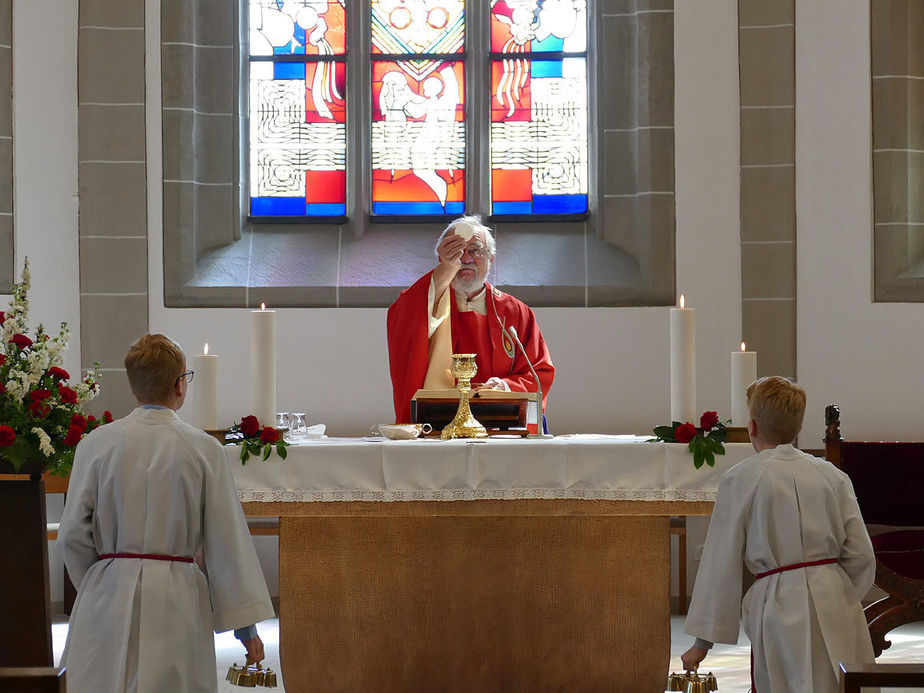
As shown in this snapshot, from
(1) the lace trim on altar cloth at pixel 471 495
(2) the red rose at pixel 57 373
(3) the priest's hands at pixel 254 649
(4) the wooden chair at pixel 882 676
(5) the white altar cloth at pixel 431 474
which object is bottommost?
(3) the priest's hands at pixel 254 649

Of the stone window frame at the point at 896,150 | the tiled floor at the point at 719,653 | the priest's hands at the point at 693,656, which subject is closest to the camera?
the priest's hands at the point at 693,656

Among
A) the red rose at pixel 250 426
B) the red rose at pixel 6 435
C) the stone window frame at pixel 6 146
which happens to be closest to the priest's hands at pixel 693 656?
the red rose at pixel 250 426

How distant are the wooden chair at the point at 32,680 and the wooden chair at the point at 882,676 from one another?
1321 mm

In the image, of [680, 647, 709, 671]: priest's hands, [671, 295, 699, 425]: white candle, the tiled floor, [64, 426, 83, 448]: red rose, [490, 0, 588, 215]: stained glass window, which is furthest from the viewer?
[490, 0, 588, 215]: stained glass window

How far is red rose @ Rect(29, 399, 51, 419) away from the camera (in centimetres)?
400

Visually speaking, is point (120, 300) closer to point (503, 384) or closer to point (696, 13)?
point (503, 384)

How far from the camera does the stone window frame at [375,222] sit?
24.7ft

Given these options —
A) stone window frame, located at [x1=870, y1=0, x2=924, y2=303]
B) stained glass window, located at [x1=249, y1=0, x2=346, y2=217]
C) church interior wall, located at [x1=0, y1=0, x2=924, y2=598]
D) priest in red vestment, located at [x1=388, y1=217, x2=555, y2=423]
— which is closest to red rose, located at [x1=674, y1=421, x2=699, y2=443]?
priest in red vestment, located at [x1=388, y1=217, x2=555, y2=423]

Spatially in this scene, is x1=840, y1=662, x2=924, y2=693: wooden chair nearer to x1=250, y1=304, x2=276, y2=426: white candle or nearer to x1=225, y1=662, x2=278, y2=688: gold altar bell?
x1=225, y1=662, x2=278, y2=688: gold altar bell

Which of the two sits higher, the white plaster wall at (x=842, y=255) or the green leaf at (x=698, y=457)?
the white plaster wall at (x=842, y=255)

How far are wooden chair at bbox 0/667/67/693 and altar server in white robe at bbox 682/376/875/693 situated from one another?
5.94 feet

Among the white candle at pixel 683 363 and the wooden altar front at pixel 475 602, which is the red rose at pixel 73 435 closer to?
the wooden altar front at pixel 475 602

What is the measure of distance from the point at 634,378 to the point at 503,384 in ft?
8.19

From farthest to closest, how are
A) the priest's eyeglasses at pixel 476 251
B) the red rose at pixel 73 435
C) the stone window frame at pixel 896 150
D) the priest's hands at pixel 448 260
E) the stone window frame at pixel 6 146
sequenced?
the stone window frame at pixel 6 146, the stone window frame at pixel 896 150, the priest's eyeglasses at pixel 476 251, the priest's hands at pixel 448 260, the red rose at pixel 73 435
